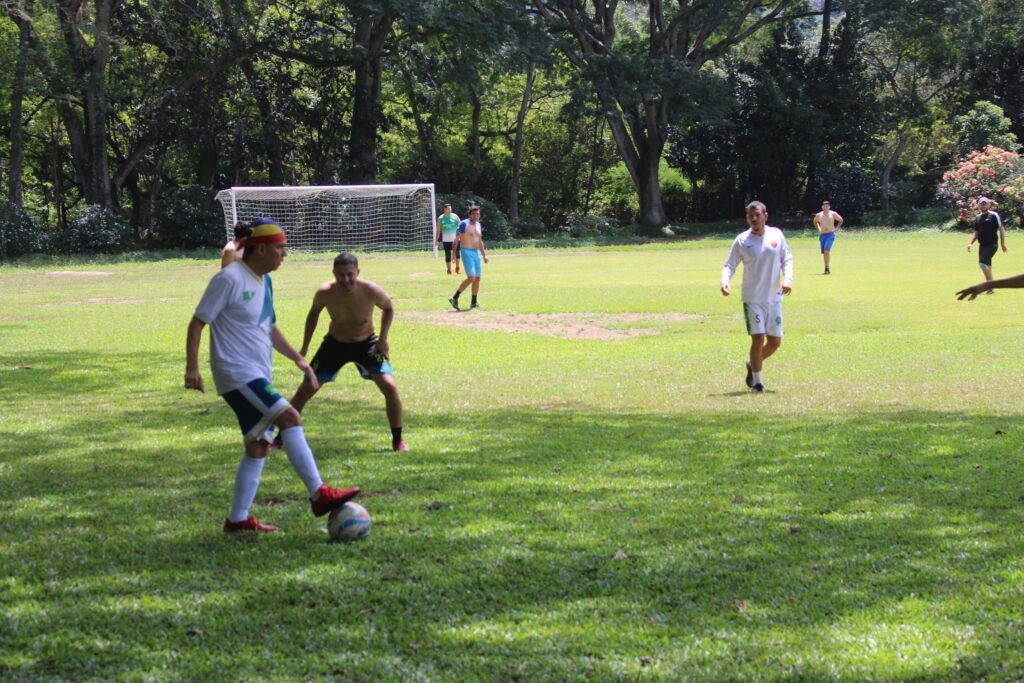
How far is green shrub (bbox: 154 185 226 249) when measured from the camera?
4794 centimetres

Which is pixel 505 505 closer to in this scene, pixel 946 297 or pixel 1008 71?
pixel 946 297

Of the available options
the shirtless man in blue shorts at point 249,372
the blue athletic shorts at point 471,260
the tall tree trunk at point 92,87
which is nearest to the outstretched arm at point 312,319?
the shirtless man in blue shorts at point 249,372

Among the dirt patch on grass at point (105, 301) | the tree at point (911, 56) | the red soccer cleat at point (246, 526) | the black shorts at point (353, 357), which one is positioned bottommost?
the dirt patch on grass at point (105, 301)

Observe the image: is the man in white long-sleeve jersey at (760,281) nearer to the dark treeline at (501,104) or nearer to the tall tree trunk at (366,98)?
the dark treeline at (501,104)

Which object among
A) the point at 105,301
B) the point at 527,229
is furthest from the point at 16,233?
the point at 527,229

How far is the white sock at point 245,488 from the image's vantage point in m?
6.32

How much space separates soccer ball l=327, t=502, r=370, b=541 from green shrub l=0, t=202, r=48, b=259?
3966 centimetres

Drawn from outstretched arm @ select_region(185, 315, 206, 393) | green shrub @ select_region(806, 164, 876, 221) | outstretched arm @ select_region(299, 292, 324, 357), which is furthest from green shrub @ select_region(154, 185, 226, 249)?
outstretched arm @ select_region(185, 315, 206, 393)

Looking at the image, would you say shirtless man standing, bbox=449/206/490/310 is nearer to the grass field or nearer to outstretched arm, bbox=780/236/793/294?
the grass field

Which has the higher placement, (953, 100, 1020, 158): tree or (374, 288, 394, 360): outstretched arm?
(953, 100, 1020, 158): tree

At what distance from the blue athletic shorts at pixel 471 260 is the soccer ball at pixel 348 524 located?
1627 centimetres

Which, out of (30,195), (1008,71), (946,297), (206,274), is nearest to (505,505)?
(946,297)

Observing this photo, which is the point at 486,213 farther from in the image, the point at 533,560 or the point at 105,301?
the point at 533,560

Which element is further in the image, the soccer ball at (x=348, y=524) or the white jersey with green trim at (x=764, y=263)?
the white jersey with green trim at (x=764, y=263)
